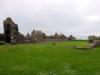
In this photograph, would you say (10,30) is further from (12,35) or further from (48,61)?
(48,61)

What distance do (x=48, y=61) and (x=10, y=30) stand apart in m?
37.1

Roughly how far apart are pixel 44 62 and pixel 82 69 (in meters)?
7.08

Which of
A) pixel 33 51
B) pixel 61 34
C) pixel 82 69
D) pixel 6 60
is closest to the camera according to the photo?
pixel 82 69

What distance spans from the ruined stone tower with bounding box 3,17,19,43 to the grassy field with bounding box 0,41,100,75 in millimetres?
22899

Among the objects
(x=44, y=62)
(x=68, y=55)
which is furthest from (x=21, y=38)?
(x=44, y=62)

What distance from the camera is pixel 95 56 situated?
42906 millimetres

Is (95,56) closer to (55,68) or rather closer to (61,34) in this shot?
(55,68)

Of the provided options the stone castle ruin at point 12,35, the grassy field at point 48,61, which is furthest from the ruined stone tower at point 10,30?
the grassy field at point 48,61

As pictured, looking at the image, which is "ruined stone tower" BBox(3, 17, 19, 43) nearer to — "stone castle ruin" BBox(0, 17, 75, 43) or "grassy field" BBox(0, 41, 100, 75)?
"stone castle ruin" BBox(0, 17, 75, 43)

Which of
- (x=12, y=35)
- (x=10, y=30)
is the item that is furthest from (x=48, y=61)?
(x=10, y=30)

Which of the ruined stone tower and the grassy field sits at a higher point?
the ruined stone tower

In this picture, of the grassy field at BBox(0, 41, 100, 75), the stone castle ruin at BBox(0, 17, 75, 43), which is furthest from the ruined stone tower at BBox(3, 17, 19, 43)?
the grassy field at BBox(0, 41, 100, 75)

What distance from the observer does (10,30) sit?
7375cm

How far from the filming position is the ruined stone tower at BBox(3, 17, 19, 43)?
7306 cm
